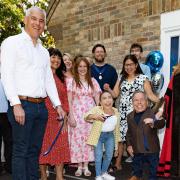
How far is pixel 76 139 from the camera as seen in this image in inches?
211

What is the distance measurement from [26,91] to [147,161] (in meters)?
1.70

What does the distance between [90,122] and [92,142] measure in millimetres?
364

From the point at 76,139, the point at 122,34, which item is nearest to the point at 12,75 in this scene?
the point at 76,139

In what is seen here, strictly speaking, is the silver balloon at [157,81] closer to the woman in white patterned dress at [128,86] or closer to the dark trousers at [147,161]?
the woman in white patterned dress at [128,86]

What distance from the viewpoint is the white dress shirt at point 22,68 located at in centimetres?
336

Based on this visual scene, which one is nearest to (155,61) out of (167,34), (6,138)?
(167,34)

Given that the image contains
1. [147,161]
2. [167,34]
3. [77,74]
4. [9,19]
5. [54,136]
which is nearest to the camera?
[147,161]

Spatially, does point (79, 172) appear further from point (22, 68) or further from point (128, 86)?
point (22, 68)

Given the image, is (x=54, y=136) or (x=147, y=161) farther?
(x=54, y=136)

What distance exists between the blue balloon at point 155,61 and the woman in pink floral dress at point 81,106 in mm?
943

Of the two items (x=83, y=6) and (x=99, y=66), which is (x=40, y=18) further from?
(x=83, y=6)

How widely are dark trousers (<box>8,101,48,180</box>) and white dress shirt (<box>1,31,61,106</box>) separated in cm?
13

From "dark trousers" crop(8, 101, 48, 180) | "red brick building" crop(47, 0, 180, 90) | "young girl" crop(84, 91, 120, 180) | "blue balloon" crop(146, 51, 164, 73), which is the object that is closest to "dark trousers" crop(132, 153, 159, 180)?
"young girl" crop(84, 91, 120, 180)

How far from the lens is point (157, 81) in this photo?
561 centimetres
